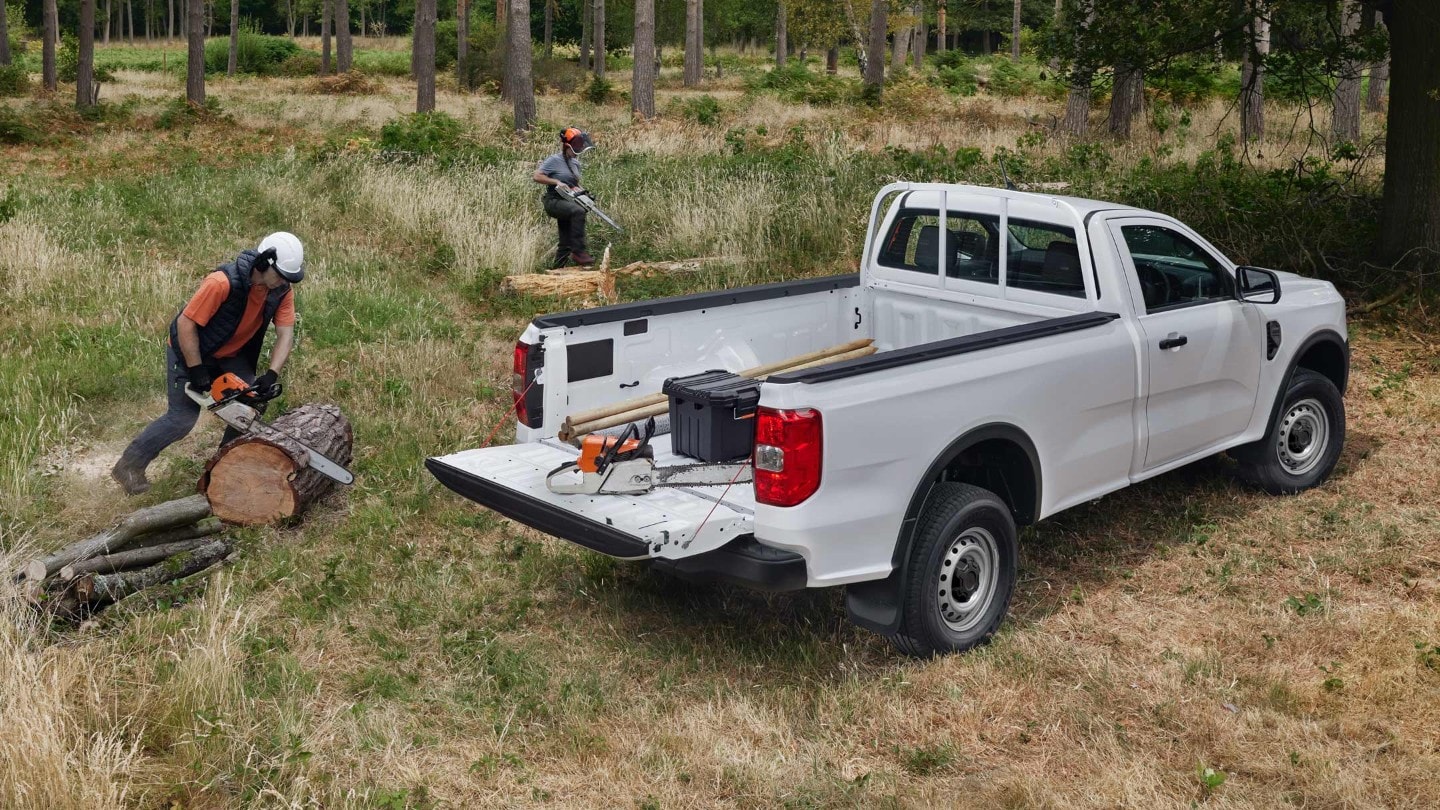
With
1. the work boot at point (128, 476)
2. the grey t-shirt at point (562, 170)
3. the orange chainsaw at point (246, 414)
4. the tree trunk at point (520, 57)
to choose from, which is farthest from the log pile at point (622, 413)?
the tree trunk at point (520, 57)

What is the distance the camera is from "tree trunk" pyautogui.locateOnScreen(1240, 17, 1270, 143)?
478 inches

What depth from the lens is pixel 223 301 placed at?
7574 millimetres

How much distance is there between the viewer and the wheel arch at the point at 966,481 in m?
5.28

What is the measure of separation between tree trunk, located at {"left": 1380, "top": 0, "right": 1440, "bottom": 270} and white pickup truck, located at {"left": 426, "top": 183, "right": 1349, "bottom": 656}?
15.1ft

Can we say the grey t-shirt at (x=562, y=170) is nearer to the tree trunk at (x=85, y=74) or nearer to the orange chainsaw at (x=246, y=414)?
the orange chainsaw at (x=246, y=414)

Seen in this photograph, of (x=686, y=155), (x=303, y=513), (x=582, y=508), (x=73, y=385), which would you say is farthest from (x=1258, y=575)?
(x=686, y=155)

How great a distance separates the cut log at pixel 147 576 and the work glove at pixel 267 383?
0.94 metres

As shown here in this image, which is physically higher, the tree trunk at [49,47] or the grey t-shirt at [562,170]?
the tree trunk at [49,47]

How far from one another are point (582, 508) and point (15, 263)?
8920mm

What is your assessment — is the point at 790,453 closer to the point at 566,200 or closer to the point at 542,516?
the point at 542,516

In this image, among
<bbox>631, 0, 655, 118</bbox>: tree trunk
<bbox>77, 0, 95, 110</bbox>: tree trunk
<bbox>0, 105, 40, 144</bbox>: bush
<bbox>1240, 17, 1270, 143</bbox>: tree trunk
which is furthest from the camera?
<bbox>77, 0, 95, 110</bbox>: tree trunk

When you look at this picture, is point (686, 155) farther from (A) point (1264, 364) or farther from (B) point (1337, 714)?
(B) point (1337, 714)

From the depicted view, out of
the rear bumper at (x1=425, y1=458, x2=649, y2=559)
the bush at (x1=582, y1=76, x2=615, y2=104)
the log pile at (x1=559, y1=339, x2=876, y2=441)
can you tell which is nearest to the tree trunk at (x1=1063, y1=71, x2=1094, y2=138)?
the log pile at (x1=559, y1=339, x2=876, y2=441)

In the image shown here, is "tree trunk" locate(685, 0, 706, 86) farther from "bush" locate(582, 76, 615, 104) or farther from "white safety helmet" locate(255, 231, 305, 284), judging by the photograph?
"white safety helmet" locate(255, 231, 305, 284)
